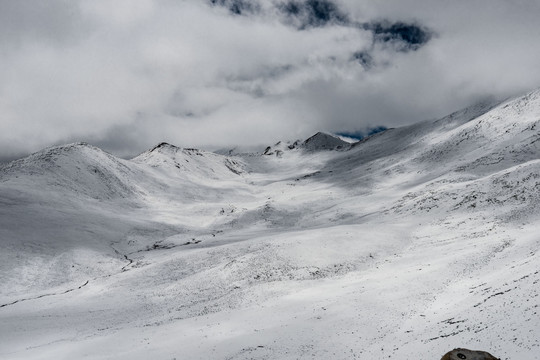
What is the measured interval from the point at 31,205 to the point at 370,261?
83.1m

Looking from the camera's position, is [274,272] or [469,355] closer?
[469,355]

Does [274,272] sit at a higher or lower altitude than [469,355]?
lower

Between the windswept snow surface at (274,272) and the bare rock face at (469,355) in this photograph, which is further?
the windswept snow surface at (274,272)

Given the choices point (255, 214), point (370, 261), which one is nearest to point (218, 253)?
point (370, 261)

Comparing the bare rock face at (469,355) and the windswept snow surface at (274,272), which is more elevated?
the bare rock face at (469,355)

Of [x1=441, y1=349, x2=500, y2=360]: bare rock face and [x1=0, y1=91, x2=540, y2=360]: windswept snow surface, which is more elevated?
[x1=441, y1=349, x2=500, y2=360]: bare rock face

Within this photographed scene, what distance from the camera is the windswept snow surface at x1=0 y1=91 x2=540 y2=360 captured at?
30.4 meters

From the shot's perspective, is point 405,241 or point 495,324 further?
point 405,241

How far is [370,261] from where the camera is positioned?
58.6m

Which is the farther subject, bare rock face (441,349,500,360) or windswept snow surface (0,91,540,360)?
windswept snow surface (0,91,540,360)

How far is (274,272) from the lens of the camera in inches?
2175

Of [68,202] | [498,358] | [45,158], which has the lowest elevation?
[498,358]

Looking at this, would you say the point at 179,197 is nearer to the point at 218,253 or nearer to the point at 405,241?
the point at 218,253

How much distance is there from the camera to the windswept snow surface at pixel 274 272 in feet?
99.8
